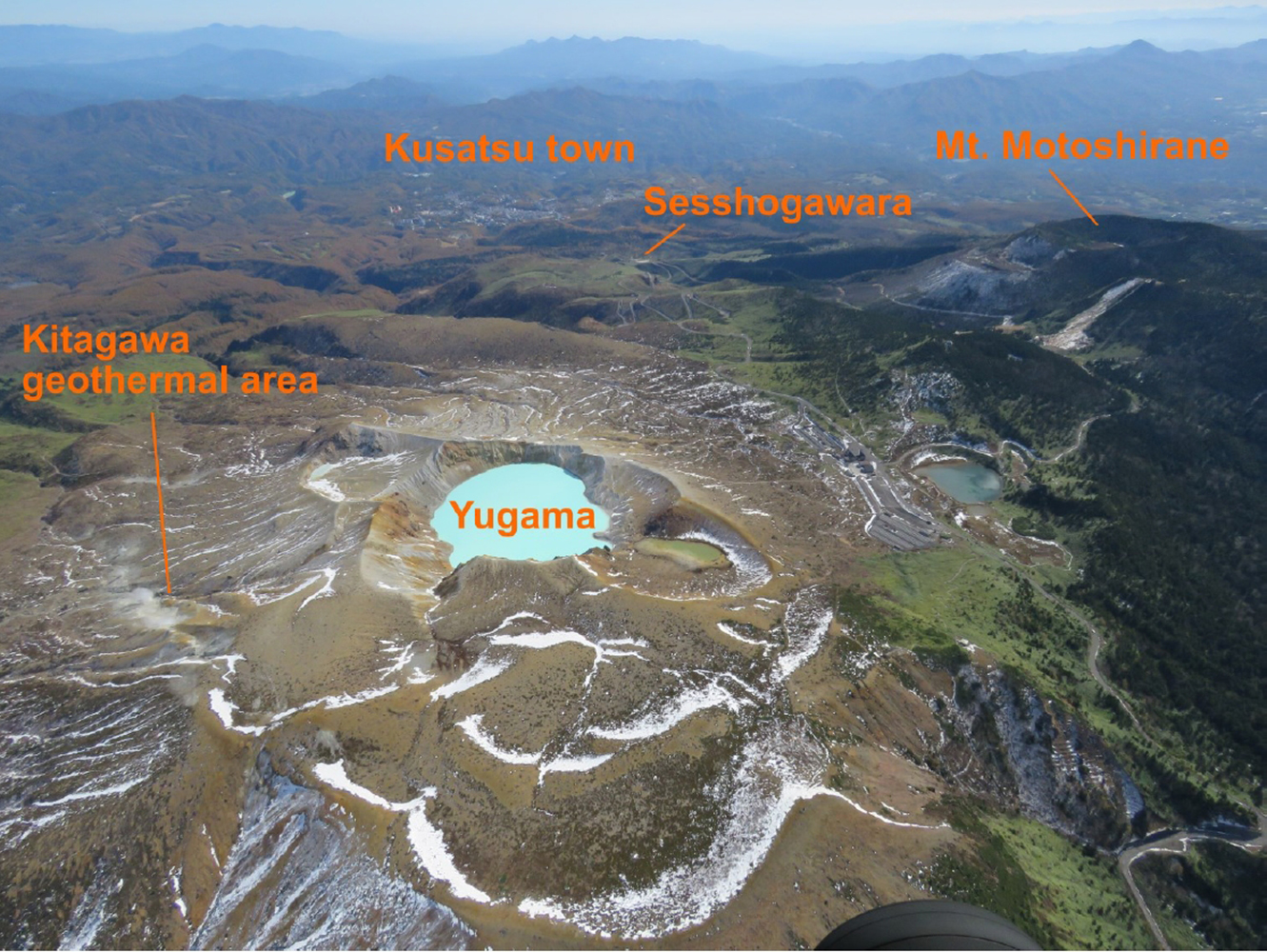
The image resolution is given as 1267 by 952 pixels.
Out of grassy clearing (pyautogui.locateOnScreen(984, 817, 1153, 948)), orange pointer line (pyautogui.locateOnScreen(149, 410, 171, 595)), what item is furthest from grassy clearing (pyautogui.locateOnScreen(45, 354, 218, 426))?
grassy clearing (pyautogui.locateOnScreen(984, 817, 1153, 948))

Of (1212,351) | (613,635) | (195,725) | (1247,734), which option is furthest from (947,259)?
(195,725)

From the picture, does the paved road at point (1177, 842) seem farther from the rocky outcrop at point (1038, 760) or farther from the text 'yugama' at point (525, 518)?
the text 'yugama' at point (525, 518)

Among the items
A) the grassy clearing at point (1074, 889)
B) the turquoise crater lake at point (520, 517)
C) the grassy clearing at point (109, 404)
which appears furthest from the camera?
the grassy clearing at point (109, 404)

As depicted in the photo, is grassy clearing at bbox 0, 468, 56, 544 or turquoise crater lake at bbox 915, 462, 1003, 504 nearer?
grassy clearing at bbox 0, 468, 56, 544

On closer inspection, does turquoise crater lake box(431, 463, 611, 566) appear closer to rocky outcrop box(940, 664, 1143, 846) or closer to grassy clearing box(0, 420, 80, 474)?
rocky outcrop box(940, 664, 1143, 846)

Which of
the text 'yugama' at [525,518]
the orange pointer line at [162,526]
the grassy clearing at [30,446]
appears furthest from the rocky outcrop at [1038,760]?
the grassy clearing at [30,446]

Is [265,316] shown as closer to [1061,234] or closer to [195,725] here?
[195,725]
